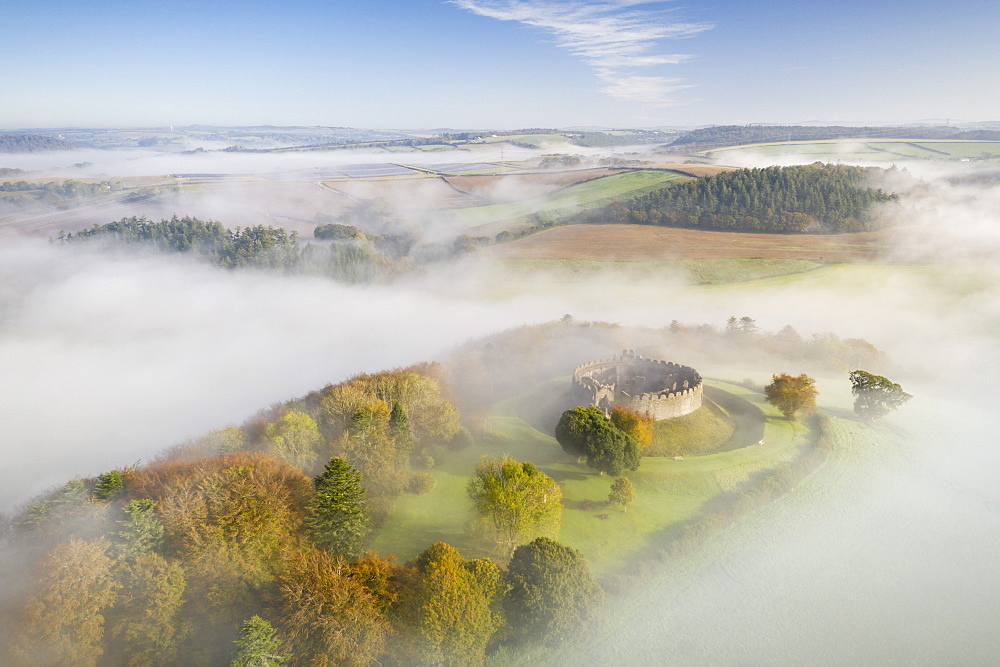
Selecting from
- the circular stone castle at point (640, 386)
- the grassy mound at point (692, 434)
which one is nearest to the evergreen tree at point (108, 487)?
the circular stone castle at point (640, 386)

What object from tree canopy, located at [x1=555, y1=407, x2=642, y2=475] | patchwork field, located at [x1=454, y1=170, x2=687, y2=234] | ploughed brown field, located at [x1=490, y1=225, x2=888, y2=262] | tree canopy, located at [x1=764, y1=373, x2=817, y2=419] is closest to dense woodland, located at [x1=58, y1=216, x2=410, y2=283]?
patchwork field, located at [x1=454, y1=170, x2=687, y2=234]

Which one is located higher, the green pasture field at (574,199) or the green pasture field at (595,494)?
the green pasture field at (574,199)

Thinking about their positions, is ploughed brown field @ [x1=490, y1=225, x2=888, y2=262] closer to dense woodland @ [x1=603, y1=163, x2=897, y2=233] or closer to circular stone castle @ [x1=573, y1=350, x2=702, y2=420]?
dense woodland @ [x1=603, y1=163, x2=897, y2=233]

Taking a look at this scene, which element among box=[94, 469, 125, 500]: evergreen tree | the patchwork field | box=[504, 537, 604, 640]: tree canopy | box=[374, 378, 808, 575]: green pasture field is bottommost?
box=[374, 378, 808, 575]: green pasture field

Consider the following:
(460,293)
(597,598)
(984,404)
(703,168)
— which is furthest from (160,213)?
(984,404)

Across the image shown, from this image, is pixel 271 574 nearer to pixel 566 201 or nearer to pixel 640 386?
pixel 640 386

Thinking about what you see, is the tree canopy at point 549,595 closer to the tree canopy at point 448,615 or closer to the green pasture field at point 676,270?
the tree canopy at point 448,615

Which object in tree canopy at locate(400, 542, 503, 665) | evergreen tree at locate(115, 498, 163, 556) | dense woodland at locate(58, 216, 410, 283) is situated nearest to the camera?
tree canopy at locate(400, 542, 503, 665)

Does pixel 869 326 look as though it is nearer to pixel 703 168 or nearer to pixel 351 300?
pixel 703 168
